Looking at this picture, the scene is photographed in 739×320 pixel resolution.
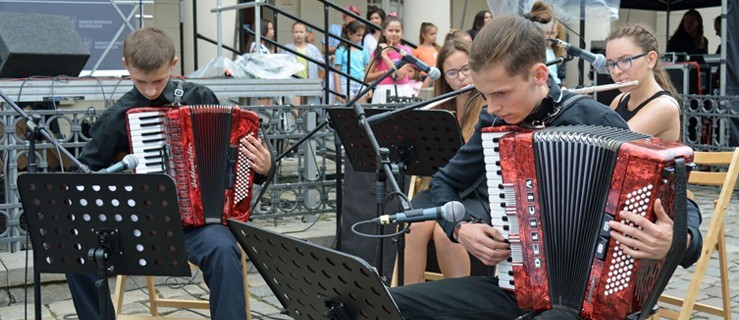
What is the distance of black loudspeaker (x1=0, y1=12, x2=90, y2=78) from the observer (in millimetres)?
6984

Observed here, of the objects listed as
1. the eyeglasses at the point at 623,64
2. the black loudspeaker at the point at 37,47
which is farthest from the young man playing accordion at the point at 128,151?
the black loudspeaker at the point at 37,47

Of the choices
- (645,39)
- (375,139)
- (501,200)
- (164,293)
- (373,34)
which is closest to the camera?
(501,200)

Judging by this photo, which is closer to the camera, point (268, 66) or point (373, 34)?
point (268, 66)

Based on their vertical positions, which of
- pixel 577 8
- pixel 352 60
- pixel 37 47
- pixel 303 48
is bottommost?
pixel 37 47

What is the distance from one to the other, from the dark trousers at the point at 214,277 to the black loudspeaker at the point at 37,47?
333cm

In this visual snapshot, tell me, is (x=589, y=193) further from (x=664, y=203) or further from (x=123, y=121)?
(x=123, y=121)

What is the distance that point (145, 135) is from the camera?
4.09 metres

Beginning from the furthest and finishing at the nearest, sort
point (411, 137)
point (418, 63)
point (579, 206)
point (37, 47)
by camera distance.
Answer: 1. point (37, 47)
2. point (411, 137)
3. point (418, 63)
4. point (579, 206)

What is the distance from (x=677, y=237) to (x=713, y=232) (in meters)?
1.72

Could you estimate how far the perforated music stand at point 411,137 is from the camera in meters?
4.14

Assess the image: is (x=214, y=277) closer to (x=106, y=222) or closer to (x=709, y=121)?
(x=106, y=222)

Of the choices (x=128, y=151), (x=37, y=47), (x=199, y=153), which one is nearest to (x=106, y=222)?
(x=199, y=153)

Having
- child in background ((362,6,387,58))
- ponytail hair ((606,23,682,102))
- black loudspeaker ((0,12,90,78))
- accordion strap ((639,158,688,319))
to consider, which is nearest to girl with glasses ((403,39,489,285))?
ponytail hair ((606,23,682,102))

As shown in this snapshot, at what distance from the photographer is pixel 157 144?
4113 mm
